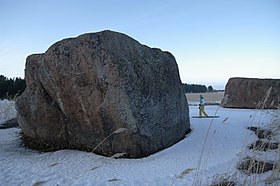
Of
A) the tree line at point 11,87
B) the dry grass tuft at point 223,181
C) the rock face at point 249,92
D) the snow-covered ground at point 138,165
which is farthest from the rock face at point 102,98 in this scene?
the tree line at point 11,87

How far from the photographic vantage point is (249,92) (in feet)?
44.6

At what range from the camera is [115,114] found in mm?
4926

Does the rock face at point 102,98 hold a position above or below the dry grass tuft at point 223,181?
above

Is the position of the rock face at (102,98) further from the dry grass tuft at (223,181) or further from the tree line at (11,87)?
the tree line at (11,87)

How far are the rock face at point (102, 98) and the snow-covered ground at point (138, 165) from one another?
1.26 feet

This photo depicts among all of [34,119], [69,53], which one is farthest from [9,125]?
[69,53]

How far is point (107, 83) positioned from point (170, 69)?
7.64 ft

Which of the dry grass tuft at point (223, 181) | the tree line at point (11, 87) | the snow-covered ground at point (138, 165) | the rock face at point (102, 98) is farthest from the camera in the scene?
the tree line at point (11, 87)

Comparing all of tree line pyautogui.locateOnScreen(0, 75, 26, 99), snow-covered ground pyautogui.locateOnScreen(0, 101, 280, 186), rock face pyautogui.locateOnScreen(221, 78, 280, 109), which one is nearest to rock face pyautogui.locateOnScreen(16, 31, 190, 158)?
snow-covered ground pyautogui.locateOnScreen(0, 101, 280, 186)

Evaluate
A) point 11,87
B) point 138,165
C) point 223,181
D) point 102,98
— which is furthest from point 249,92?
point 11,87

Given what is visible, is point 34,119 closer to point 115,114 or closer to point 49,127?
point 49,127

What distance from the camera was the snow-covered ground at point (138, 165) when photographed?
137 inches

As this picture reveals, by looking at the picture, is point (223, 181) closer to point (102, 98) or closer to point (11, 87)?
point (102, 98)

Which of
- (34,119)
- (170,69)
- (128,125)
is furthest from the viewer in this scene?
(170,69)
